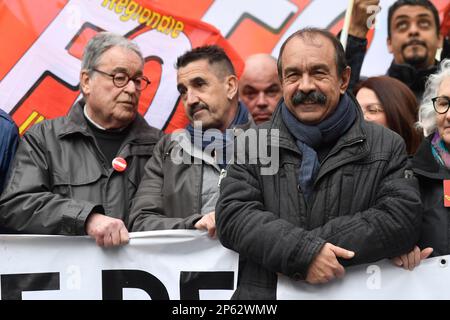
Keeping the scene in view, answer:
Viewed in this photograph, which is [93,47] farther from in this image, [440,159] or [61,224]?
[440,159]

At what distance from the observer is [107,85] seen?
465cm

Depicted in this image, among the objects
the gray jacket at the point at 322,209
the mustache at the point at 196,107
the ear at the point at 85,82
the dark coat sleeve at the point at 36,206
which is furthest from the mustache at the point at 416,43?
the dark coat sleeve at the point at 36,206

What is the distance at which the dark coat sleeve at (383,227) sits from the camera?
3135 mm

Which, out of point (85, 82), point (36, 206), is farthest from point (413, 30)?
point (36, 206)

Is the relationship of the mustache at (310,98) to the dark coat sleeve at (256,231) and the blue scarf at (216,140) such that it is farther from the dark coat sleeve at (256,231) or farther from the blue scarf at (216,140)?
the blue scarf at (216,140)

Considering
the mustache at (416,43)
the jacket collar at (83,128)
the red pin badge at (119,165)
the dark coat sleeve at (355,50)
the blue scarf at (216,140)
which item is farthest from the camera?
the mustache at (416,43)

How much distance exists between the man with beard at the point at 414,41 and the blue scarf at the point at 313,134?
2.00 metres

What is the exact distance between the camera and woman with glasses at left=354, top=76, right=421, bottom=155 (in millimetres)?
4566

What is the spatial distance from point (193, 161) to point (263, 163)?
2.83ft

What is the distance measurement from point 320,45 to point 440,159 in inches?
30.7

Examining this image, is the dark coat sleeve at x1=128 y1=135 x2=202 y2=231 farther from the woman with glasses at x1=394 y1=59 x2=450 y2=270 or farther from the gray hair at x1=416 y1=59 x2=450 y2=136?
the gray hair at x1=416 y1=59 x2=450 y2=136

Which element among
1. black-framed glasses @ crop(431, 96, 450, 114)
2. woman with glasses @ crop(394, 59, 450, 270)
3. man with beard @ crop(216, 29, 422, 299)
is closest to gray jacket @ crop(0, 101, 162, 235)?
man with beard @ crop(216, 29, 422, 299)

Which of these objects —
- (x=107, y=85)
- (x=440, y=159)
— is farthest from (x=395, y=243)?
(x=107, y=85)

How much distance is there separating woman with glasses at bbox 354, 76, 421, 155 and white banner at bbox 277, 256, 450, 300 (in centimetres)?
130
